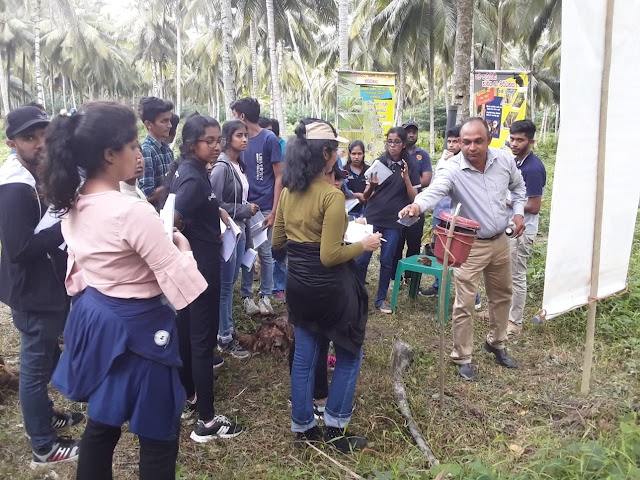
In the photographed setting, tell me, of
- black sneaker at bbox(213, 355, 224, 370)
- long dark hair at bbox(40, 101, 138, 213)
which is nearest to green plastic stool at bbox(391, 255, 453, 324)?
black sneaker at bbox(213, 355, 224, 370)

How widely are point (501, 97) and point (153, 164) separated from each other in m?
6.75

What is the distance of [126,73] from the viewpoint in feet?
145

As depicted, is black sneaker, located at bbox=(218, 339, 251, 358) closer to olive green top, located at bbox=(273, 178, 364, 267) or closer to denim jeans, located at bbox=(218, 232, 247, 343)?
denim jeans, located at bbox=(218, 232, 247, 343)

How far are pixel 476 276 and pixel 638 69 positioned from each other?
5.44ft

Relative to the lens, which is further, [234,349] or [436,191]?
[234,349]

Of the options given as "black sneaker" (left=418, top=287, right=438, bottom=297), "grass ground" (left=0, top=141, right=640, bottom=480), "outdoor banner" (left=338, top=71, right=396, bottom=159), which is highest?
"outdoor banner" (left=338, top=71, right=396, bottom=159)

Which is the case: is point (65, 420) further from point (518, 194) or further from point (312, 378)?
point (518, 194)

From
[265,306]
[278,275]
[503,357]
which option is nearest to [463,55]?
[278,275]

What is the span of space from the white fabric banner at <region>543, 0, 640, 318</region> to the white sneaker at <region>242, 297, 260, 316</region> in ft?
9.14

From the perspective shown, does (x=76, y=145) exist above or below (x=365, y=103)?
below

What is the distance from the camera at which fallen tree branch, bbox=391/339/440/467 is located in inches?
106

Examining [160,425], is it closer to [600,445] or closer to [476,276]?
[600,445]

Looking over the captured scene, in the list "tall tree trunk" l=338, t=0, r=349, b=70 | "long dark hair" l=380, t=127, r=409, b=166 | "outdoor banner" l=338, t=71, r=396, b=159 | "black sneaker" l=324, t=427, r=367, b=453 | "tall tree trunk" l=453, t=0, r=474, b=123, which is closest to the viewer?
"black sneaker" l=324, t=427, r=367, b=453

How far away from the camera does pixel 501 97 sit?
8461 mm
